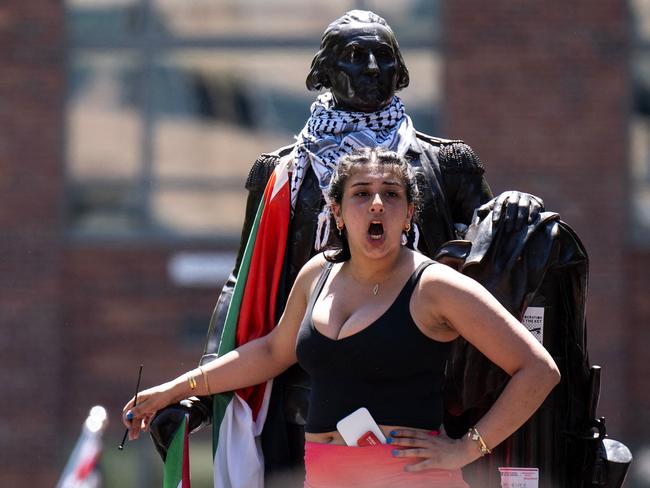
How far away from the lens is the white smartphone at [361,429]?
3.41m

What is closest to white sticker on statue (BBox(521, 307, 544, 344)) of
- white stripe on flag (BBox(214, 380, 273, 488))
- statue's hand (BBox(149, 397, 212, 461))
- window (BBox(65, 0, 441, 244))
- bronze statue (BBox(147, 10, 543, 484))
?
bronze statue (BBox(147, 10, 543, 484))

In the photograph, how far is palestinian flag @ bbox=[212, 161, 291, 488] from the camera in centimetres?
423

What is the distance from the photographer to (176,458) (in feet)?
13.4

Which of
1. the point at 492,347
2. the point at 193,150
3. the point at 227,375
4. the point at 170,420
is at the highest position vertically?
Result: the point at 492,347

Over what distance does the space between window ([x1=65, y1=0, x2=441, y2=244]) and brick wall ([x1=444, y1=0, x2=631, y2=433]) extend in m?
0.38

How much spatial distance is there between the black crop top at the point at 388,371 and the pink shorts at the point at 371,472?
66 mm

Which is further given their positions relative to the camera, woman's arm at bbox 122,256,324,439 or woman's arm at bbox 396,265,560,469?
woman's arm at bbox 122,256,324,439

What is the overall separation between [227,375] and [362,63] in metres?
0.97

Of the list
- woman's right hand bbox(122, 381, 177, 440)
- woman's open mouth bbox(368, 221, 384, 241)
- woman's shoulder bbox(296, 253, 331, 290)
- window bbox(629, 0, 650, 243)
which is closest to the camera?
woman's open mouth bbox(368, 221, 384, 241)

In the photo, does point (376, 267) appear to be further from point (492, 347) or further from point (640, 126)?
point (640, 126)

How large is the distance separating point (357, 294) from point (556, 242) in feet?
2.05

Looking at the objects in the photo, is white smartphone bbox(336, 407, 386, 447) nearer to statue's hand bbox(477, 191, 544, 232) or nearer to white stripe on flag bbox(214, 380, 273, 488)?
statue's hand bbox(477, 191, 544, 232)

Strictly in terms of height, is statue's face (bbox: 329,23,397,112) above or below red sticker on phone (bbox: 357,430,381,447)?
above

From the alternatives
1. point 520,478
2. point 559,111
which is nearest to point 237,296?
point 520,478
